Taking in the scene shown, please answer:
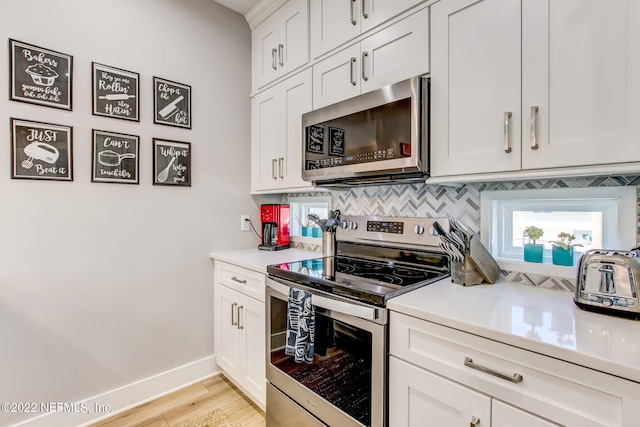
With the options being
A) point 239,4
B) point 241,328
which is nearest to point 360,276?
point 241,328

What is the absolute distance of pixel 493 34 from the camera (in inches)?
46.3

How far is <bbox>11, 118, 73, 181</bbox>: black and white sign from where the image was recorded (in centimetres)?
159

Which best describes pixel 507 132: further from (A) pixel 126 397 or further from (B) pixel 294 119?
(A) pixel 126 397

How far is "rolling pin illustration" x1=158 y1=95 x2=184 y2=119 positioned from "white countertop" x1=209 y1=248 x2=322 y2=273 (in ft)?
3.30

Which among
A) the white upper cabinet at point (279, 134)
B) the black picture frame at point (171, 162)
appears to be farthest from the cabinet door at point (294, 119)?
the black picture frame at point (171, 162)

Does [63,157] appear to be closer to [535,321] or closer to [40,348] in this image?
[40,348]

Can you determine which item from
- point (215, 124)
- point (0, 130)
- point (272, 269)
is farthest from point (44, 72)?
point (272, 269)

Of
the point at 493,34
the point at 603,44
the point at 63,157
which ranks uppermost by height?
the point at 493,34

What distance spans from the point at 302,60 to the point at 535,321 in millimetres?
1786

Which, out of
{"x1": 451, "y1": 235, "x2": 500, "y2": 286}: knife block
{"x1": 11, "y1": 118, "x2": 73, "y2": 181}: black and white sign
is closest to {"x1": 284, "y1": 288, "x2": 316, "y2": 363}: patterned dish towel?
{"x1": 451, "y1": 235, "x2": 500, "y2": 286}: knife block

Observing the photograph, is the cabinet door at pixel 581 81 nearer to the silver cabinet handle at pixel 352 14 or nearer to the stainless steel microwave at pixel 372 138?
the stainless steel microwave at pixel 372 138

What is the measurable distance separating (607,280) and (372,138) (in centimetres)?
101

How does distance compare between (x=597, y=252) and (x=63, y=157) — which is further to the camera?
(x=63, y=157)

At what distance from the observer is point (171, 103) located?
6.89ft
